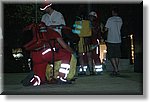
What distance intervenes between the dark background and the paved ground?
176 millimetres

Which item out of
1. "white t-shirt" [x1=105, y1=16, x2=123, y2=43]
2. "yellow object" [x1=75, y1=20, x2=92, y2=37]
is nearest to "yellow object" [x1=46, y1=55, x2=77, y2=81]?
"yellow object" [x1=75, y1=20, x2=92, y2=37]

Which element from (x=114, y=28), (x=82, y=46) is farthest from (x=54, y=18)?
(x=114, y=28)

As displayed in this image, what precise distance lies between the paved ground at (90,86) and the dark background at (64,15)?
18 cm

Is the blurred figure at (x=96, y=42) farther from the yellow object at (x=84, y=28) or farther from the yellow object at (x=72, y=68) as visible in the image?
the yellow object at (x=72, y=68)

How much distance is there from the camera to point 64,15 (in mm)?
9203

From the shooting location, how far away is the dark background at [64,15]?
29.2ft

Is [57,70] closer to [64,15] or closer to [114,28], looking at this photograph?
[64,15]

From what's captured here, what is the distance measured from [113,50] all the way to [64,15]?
3.71ft

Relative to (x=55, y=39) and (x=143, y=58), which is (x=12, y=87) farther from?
(x=143, y=58)

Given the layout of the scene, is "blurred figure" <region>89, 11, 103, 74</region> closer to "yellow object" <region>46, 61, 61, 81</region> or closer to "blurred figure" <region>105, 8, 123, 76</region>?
"blurred figure" <region>105, 8, 123, 76</region>

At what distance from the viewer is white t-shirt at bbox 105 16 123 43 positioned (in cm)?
957

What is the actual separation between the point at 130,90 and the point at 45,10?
184 cm

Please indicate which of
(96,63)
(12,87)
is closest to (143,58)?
(96,63)

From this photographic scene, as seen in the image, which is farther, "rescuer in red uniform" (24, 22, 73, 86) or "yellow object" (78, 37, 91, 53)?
"yellow object" (78, 37, 91, 53)
